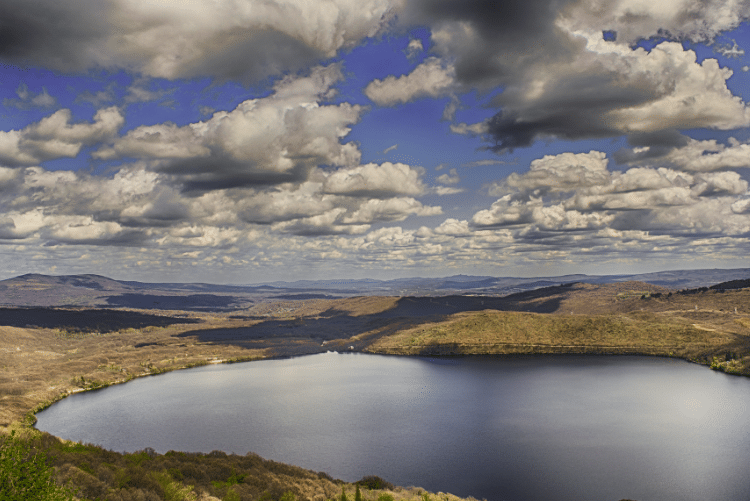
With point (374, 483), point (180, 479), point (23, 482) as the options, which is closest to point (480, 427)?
point (374, 483)

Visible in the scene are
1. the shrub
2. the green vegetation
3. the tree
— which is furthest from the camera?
the shrub

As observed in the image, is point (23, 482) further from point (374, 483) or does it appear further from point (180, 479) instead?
point (374, 483)

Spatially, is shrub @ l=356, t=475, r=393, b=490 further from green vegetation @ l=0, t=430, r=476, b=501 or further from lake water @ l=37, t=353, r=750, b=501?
lake water @ l=37, t=353, r=750, b=501

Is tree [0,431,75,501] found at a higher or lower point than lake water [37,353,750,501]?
higher

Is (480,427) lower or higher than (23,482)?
lower

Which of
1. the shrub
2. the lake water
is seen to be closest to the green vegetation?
the shrub

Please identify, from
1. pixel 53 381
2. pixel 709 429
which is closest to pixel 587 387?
pixel 709 429

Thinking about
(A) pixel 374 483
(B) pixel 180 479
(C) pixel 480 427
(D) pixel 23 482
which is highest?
(D) pixel 23 482

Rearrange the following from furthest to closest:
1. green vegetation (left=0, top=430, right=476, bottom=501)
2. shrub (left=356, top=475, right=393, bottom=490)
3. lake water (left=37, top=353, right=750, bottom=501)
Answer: lake water (left=37, top=353, right=750, bottom=501) → shrub (left=356, top=475, right=393, bottom=490) → green vegetation (left=0, top=430, right=476, bottom=501)
